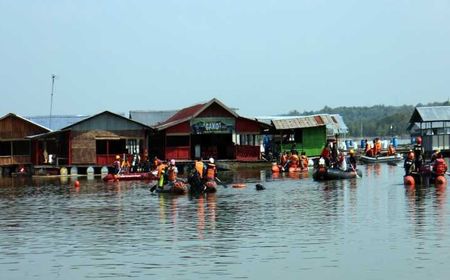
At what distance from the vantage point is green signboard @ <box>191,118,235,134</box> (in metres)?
57.2

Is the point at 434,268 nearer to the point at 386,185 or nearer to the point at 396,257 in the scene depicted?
the point at 396,257

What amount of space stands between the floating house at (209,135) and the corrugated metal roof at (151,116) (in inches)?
517

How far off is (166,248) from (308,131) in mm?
45047

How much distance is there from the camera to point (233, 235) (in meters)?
21.6

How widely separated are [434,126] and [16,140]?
110 feet

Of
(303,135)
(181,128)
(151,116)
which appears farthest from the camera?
(151,116)

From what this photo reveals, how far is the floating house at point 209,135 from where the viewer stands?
5722 cm

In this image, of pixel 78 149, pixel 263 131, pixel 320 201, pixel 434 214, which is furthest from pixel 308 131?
pixel 434 214

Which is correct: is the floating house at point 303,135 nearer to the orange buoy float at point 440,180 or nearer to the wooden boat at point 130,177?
the wooden boat at point 130,177

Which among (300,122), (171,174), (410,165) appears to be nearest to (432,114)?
(300,122)

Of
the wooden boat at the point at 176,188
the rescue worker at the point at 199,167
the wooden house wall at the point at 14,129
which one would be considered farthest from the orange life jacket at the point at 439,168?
the wooden house wall at the point at 14,129

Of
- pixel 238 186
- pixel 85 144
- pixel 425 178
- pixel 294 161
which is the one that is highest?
pixel 85 144

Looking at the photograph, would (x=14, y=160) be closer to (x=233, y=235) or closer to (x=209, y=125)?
(x=209, y=125)

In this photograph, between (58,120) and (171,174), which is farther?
(58,120)
